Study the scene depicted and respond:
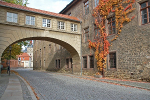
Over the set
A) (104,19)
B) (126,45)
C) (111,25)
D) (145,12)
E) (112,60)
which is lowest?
(112,60)

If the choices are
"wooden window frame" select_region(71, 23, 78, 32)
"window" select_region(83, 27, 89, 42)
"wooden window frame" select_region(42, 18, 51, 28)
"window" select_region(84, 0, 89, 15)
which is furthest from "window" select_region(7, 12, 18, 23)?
"window" select_region(84, 0, 89, 15)

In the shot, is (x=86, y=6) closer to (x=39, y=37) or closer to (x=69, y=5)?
(x=69, y=5)

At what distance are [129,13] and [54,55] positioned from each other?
17.3 metres

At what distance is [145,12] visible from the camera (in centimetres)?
1109

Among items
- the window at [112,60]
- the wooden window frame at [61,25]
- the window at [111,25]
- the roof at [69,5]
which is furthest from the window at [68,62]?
the window at [111,25]

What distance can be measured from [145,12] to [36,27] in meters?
10.3

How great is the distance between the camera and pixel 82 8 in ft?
62.3

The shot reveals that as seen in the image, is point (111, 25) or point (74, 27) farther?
point (74, 27)

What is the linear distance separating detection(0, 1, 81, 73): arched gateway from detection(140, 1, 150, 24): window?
867cm

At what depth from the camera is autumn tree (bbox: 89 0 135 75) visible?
1254 cm

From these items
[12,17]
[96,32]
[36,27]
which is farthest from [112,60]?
[12,17]

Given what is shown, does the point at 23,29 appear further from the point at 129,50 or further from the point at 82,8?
the point at 129,50

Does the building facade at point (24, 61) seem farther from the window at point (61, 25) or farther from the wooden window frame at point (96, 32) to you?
the wooden window frame at point (96, 32)

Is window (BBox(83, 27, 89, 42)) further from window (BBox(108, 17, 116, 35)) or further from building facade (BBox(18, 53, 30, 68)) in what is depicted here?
building facade (BBox(18, 53, 30, 68))
